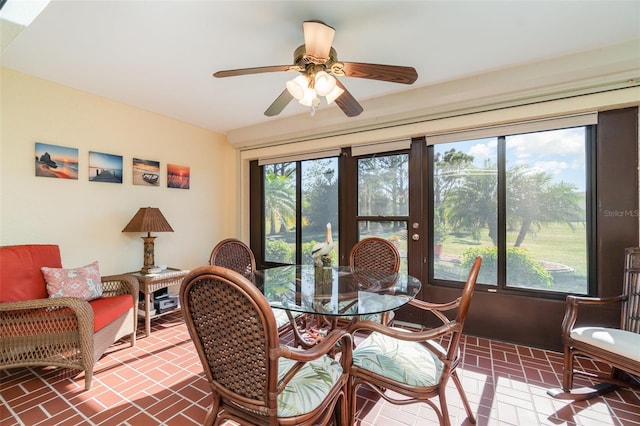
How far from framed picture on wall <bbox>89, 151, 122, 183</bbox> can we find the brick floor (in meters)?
1.84

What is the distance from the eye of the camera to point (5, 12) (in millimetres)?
1443

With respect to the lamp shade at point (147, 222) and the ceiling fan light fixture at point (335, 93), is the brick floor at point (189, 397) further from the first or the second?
the ceiling fan light fixture at point (335, 93)

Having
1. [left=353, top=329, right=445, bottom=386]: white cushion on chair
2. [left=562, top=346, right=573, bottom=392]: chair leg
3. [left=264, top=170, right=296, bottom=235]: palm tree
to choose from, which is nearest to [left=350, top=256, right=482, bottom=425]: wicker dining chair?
[left=353, top=329, right=445, bottom=386]: white cushion on chair

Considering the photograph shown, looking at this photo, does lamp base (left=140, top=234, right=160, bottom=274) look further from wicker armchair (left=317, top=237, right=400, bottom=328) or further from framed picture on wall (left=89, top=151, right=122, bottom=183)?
A: wicker armchair (left=317, top=237, right=400, bottom=328)

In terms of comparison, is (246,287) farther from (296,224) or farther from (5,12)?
(296,224)

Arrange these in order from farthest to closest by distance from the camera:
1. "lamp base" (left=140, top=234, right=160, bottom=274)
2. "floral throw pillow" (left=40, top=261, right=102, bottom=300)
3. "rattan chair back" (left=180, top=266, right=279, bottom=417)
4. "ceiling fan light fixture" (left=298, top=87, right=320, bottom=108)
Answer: "lamp base" (left=140, top=234, right=160, bottom=274) → "floral throw pillow" (left=40, top=261, right=102, bottom=300) → "ceiling fan light fixture" (left=298, top=87, right=320, bottom=108) → "rattan chair back" (left=180, top=266, right=279, bottom=417)

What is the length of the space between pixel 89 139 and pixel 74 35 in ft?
4.21

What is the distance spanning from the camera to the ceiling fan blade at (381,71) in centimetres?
171

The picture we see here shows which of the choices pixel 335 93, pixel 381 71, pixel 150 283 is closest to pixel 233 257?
pixel 150 283

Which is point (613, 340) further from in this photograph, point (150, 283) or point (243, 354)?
point (150, 283)

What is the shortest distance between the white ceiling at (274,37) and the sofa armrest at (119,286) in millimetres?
1909

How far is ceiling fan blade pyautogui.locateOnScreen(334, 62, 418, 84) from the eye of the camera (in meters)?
1.71

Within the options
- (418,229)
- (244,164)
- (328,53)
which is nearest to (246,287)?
(328,53)

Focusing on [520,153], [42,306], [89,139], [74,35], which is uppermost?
[74,35]
